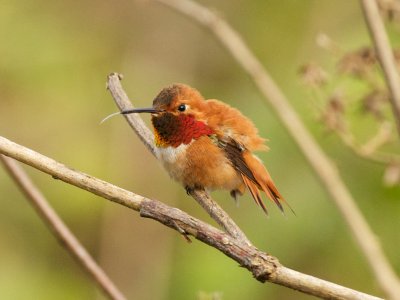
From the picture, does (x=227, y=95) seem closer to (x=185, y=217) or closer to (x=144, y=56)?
(x=144, y=56)

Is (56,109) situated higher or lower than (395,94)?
higher

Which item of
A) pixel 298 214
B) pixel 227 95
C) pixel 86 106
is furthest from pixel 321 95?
pixel 86 106

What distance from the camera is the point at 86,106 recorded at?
23.4 feet

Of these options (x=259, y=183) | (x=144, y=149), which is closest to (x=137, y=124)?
(x=259, y=183)

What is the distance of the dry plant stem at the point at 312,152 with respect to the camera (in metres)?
2.98

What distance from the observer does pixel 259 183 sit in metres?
4.55

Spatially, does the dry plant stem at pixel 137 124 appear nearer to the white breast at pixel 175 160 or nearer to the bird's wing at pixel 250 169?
the white breast at pixel 175 160

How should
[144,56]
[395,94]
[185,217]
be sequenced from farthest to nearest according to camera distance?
[144,56], [395,94], [185,217]

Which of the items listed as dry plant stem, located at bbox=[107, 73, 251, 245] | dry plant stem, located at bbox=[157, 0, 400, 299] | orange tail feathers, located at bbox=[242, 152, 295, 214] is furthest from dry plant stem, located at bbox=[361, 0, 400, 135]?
orange tail feathers, located at bbox=[242, 152, 295, 214]

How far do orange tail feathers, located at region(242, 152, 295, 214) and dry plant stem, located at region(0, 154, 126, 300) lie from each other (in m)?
1.33

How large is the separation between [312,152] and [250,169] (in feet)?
3.35

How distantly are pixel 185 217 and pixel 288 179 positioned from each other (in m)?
3.01

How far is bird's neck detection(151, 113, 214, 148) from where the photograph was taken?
4551 millimetres

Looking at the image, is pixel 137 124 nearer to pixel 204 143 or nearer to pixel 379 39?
pixel 204 143
